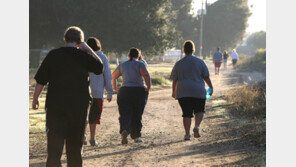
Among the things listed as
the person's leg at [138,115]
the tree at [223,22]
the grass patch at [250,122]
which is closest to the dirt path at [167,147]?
the grass patch at [250,122]

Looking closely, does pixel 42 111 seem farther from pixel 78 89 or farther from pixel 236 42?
pixel 236 42

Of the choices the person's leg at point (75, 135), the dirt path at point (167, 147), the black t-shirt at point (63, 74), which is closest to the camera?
the black t-shirt at point (63, 74)

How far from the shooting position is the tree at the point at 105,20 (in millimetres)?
25688

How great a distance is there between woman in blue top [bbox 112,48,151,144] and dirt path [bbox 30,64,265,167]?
1.36ft

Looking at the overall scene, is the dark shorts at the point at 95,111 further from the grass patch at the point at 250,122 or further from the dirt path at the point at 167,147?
the grass patch at the point at 250,122

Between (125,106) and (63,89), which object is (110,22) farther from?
(63,89)

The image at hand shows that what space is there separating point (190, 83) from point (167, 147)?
4.44 feet

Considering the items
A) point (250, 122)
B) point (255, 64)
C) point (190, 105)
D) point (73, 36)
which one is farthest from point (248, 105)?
point (255, 64)

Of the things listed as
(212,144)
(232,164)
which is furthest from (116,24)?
(232,164)

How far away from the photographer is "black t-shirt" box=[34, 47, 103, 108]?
18.5 ft

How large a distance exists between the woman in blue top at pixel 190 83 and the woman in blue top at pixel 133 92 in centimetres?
66

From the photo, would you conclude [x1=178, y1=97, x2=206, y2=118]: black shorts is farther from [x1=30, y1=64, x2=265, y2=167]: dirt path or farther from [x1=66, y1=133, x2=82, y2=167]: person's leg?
[x1=66, y1=133, x2=82, y2=167]: person's leg

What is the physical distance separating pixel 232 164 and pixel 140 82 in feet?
9.13

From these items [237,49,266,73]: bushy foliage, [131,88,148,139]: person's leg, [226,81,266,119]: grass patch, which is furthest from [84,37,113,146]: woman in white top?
[237,49,266,73]: bushy foliage
